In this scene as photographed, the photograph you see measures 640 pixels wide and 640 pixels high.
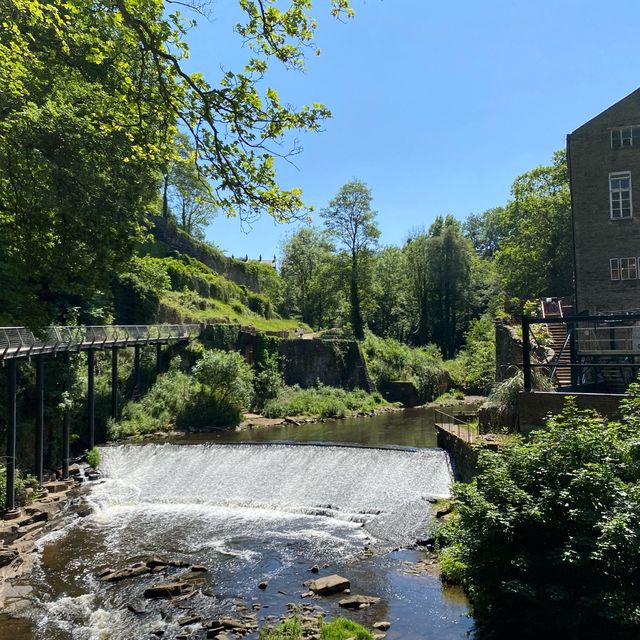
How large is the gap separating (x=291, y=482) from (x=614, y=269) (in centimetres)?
1427

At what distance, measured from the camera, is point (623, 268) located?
20.9 meters

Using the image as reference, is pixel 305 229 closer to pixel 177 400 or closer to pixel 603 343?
pixel 177 400

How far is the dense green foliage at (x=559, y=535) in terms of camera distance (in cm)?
749

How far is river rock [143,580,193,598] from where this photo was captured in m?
11.2

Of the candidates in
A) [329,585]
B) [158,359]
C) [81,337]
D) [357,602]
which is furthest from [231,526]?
[158,359]

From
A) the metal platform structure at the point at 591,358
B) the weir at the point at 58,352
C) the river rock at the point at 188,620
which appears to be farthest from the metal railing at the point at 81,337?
the metal platform structure at the point at 591,358

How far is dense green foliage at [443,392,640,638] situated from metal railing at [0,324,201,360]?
25.7ft

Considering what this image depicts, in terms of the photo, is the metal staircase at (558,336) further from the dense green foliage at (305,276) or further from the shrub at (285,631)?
the dense green foliage at (305,276)

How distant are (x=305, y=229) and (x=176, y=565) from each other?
49.6 metres

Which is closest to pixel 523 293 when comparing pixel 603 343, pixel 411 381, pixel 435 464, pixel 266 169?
pixel 411 381

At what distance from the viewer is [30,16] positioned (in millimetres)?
7941

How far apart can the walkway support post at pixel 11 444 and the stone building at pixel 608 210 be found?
20.0 m

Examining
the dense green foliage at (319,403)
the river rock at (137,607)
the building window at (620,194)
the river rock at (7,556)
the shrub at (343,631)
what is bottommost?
the river rock at (137,607)

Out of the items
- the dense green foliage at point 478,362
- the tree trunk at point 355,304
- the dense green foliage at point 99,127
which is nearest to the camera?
the dense green foliage at point 99,127
